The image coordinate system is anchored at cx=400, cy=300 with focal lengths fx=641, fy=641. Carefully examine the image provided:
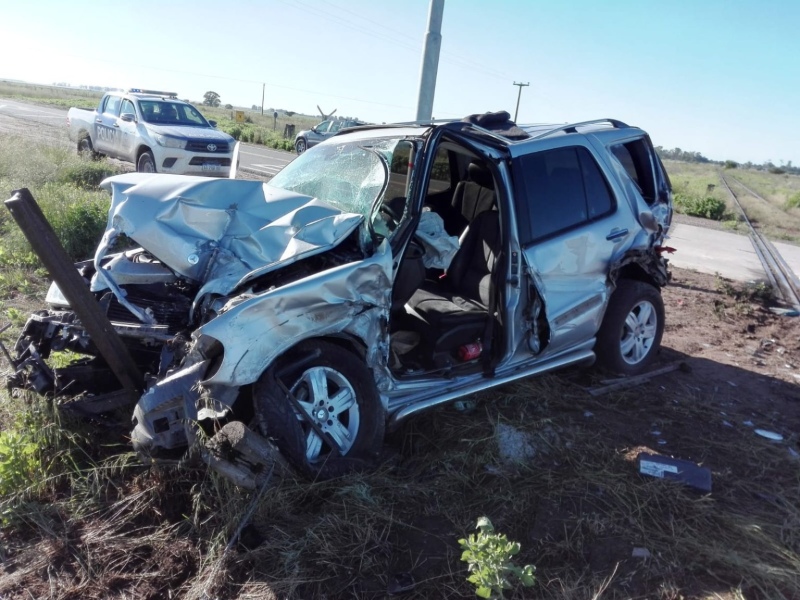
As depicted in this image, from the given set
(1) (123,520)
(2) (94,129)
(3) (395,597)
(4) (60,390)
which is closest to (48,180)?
(2) (94,129)

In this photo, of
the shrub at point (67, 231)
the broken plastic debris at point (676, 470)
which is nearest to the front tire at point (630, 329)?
the broken plastic debris at point (676, 470)

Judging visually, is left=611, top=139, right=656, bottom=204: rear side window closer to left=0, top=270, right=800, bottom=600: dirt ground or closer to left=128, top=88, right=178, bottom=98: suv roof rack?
left=0, top=270, right=800, bottom=600: dirt ground

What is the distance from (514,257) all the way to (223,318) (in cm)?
212

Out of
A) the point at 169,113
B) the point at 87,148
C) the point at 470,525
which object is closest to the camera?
the point at 470,525

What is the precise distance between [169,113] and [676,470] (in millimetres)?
13714

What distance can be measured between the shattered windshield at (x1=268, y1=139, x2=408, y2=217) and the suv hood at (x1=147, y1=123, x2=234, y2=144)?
9072mm

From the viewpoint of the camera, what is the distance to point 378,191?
4195 millimetres

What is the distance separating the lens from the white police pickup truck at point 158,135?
43.1 feet

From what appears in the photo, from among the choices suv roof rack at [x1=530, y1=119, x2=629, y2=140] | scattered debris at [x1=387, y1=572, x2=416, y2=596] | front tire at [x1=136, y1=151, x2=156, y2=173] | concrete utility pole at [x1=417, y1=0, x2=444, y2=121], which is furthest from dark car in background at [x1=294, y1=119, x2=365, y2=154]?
scattered debris at [x1=387, y1=572, x2=416, y2=596]

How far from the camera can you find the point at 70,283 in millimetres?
3234

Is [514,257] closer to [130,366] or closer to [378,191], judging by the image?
[378,191]

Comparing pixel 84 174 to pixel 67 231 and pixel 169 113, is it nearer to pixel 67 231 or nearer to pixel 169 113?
pixel 169 113

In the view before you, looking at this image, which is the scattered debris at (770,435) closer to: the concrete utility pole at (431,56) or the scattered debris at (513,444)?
the scattered debris at (513,444)

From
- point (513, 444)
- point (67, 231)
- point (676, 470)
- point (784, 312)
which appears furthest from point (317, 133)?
point (676, 470)
